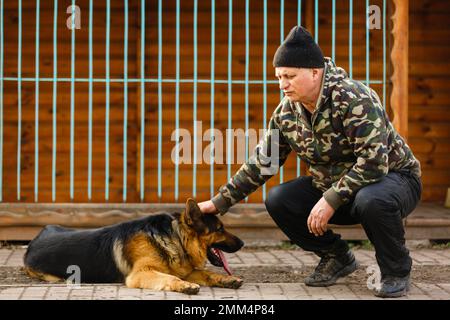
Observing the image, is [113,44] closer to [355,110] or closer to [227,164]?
[227,164]

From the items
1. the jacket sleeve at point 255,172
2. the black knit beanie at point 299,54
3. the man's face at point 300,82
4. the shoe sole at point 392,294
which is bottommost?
the shoe sole at point 392,294

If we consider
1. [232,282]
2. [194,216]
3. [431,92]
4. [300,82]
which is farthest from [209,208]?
[431,92]

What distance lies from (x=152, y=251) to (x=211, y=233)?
0.39 meters

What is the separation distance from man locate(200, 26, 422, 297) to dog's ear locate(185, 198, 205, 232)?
0.45 m

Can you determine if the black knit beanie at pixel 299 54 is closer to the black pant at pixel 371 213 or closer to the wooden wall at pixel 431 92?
the black pant at pixel 371 213

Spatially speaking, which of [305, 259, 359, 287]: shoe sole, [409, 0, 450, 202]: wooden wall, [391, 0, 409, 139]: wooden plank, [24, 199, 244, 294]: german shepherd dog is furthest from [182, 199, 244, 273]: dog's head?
[409, 0, 450, 202]: wooden wall

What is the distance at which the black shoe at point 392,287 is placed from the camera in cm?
505

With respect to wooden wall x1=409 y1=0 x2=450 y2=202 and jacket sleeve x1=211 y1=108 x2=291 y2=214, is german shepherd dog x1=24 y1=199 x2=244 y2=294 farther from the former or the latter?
wooden wall x1=409 y1=0 x2=450 y2=202

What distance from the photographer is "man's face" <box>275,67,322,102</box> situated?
199 inches

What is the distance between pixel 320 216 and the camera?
5.03 metres

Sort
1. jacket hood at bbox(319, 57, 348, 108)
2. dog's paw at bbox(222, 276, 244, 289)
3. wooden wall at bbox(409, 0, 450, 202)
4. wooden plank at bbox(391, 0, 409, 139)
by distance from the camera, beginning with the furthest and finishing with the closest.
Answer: wooden wall at bbox(409, 0, 450, 202) < wooden plank at bbox(391, 0, 409, 139) < dog's paw at bbox(222, 276, 244, 289) < jacket hood at bbox(319, 57, 348, 108)

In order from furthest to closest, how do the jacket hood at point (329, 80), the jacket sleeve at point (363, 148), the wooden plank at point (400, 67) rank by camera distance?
the wooden plank at point (400, 67) → the jacket hood at point (329, 80) → the jacket sleeve at point (363, 148)

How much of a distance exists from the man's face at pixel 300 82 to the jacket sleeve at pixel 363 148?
0.81 ft

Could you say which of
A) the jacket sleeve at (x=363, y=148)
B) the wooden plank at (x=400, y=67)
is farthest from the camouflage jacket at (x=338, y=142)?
the wooden plank at (x=400, y=67)
